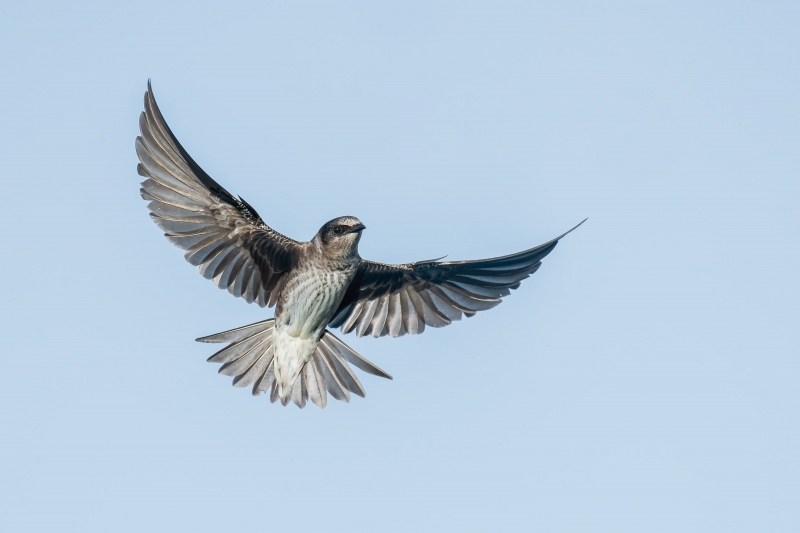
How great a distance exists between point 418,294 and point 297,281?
1556 mm

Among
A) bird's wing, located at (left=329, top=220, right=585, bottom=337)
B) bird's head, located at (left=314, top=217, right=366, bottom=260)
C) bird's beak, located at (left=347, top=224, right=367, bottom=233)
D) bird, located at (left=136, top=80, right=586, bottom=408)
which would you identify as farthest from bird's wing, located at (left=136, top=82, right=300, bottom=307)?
bird's wing, located at (left=329, top=220, right=585, bottom=337)

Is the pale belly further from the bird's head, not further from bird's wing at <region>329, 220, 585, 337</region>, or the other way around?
bird's wing at <region>329, 220, 585, 337</region>

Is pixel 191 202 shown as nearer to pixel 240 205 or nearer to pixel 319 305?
pixel 240 205

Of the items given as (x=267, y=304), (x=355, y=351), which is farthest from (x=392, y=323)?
(x=267, y=304)

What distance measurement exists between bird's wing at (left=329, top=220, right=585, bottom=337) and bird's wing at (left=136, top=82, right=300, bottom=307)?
3.23 feet

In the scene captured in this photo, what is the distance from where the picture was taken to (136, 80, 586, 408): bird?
45.3 ft

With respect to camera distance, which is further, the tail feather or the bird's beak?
the tail feather

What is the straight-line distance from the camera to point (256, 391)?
1465cm

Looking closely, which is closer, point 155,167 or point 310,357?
point 155,167

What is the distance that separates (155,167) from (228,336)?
205 cm

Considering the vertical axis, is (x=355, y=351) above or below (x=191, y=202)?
below

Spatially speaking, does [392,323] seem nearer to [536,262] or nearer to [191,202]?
[536,262]

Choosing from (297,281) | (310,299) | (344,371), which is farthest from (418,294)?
(297,281)

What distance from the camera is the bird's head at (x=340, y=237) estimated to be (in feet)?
44.8
